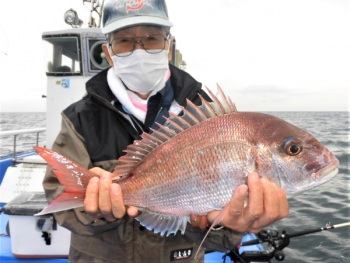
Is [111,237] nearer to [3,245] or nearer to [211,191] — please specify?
[211,191]

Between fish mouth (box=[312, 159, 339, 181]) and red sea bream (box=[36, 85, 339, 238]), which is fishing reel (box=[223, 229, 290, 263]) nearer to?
red sea bream (box=[36, 85, 339, 238])

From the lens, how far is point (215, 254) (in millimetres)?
3992

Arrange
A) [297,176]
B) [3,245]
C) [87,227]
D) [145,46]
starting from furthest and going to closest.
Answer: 1. [3,245]
2. [145,46]
3. [87,227]
4. [297,176]

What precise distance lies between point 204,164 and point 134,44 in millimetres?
1327

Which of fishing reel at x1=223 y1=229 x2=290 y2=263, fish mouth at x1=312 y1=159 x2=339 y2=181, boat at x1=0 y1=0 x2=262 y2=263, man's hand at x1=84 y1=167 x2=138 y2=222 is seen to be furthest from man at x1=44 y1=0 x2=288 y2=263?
boat at x1=0 y1=0 x2=262 y2=263

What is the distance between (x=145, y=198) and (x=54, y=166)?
0.60m

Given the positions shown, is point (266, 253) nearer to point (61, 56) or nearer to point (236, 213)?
point (236, 213)

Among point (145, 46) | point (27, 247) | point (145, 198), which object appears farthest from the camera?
point (27, 247)

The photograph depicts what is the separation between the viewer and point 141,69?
8.20 ft

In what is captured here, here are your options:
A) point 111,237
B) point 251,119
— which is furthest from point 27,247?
point 251,119

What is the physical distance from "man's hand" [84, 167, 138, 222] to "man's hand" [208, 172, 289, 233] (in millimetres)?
599

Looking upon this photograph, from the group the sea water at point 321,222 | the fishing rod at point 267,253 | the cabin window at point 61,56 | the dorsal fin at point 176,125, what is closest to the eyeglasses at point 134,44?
the dorsal fin at point 176,125

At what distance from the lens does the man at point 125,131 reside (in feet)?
6.49

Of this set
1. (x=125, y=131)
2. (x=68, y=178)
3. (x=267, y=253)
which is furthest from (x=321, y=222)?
(x=68, y=178)
